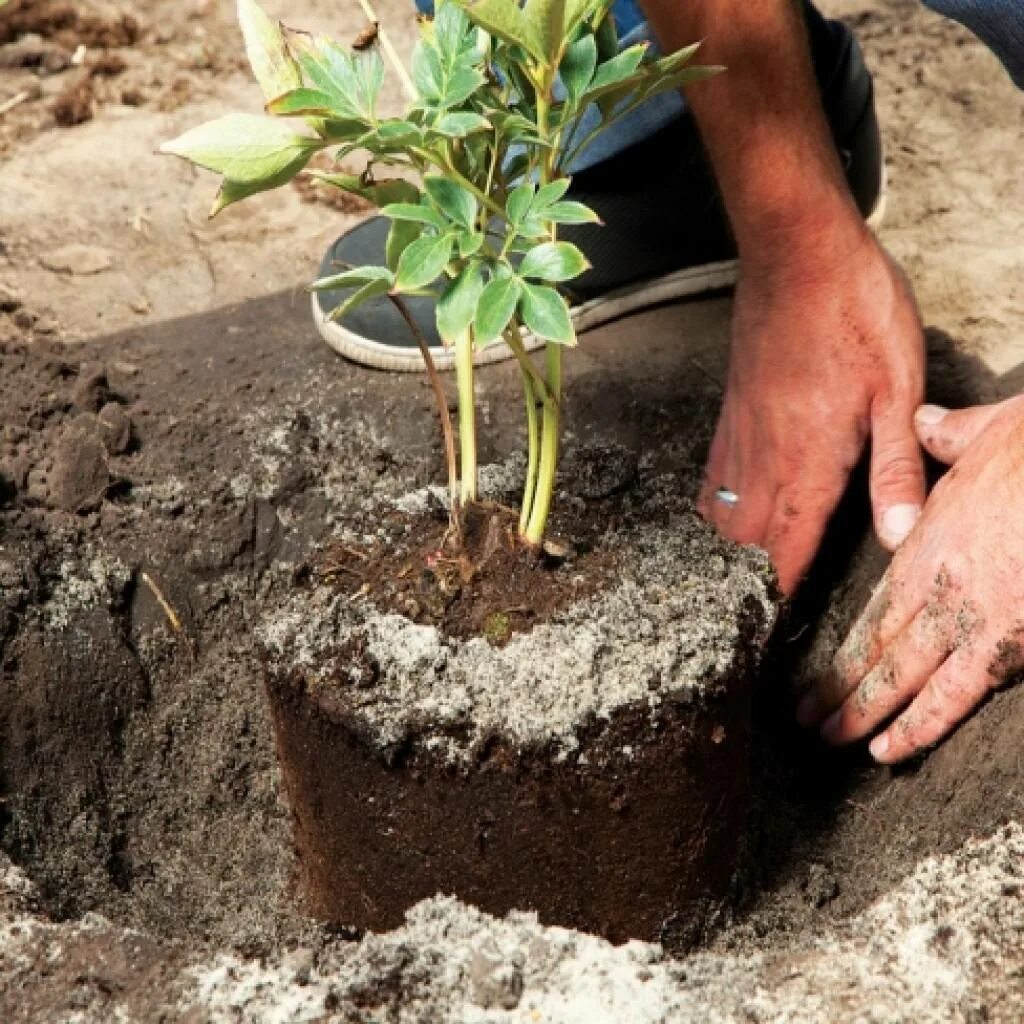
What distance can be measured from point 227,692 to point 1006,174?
178cm

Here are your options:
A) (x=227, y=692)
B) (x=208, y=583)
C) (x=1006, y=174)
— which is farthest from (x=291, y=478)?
(x=1006, y=174)

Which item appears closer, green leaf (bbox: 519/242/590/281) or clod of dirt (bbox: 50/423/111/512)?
green leaf (bbox: 519/242/590/281)

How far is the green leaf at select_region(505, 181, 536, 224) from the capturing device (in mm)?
1139

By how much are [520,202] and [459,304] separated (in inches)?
3.9

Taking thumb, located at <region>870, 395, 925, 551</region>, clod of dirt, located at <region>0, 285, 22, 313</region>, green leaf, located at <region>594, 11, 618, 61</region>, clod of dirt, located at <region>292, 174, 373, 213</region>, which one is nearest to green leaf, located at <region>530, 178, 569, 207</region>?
green leaf, located at <region>594, 11, 618, 61</region>

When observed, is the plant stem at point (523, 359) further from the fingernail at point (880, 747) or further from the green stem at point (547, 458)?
the fingernail at point (880, 747)

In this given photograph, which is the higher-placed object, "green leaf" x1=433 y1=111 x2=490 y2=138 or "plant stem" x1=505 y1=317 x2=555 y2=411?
"green leaf" x1=433 y1=111 x2=490 y2=138

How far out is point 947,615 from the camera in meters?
1.46

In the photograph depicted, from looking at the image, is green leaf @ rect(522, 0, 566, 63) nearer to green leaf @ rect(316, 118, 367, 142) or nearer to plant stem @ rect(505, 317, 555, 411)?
green leaf @ rect(316, 118, 367, 142)

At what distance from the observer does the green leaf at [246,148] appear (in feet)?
3.67

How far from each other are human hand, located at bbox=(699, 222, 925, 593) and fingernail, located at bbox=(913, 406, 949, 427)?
16mm

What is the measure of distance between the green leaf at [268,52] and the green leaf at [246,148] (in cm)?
6

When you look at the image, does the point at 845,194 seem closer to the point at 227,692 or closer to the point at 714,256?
the point at 714,256

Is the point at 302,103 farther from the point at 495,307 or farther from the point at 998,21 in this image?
the point at 998,21
